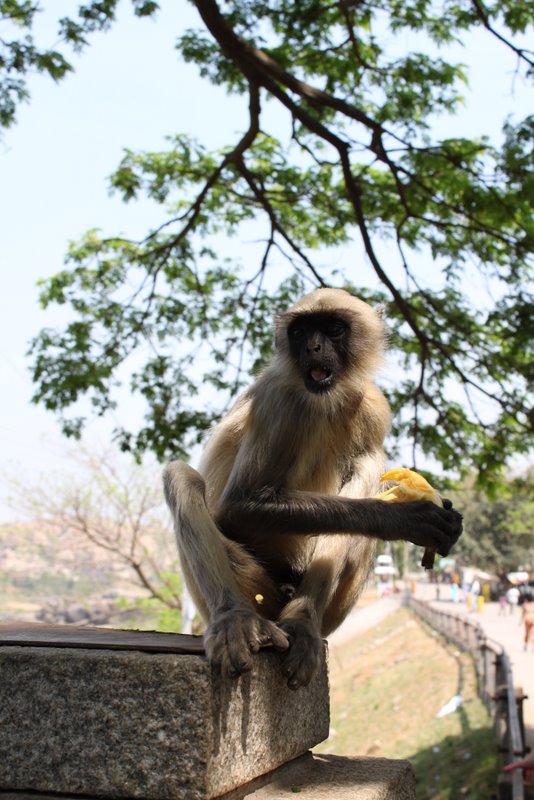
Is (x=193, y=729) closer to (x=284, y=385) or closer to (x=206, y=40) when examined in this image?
(x=284, y=385)

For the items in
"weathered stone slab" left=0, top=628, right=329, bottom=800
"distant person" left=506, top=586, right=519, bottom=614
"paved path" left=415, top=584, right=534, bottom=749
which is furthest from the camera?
"distant person" left=506, top=586, right=519, bottom=614

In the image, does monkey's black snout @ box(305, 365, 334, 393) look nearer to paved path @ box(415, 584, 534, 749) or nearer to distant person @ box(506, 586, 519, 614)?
paved path @ box(415, 584, 534, 749)

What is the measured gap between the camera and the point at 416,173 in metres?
10.1

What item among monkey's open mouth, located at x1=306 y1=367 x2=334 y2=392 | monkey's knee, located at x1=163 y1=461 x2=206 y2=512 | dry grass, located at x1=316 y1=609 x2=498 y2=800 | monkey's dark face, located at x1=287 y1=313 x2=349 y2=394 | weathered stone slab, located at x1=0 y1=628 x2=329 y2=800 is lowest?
dry grass, located at x1=316 y1=609 x2=498 y2=800

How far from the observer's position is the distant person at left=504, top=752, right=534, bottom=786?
7.80 m

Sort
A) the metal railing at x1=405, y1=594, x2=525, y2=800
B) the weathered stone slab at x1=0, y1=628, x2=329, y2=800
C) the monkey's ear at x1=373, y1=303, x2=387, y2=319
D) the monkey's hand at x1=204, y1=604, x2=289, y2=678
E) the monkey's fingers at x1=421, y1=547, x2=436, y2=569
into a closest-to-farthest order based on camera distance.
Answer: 1. the weathered stone slab at x1=0, y1=628, x2=329, y2=800
2. the monkey's hand at x1=204, y1=604, x2=289, y2=678
3. the monkey's fingers at x1=421, y1=547, x2=436, y2=569
4. the monkey's ear at x1=373, y1=303, x2=387, y2=319
5. the metal railing at x1=405, y1=594, x2=525, y2=800

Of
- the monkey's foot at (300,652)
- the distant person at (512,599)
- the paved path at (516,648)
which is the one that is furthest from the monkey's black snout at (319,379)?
the distant person at (512,599)

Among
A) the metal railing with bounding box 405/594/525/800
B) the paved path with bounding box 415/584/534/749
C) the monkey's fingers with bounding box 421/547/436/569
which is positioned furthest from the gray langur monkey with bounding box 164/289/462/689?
the paved path with bounding box 415/584/534/749

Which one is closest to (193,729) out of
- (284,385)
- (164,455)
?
(284,385)

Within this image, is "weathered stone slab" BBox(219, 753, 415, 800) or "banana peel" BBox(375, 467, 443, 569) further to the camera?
"banana peel" BBox(375, 467, 443, 569)

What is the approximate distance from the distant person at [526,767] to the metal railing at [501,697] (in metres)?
0.15

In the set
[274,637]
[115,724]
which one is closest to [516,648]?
[274,637]

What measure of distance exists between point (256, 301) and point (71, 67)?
3663mm

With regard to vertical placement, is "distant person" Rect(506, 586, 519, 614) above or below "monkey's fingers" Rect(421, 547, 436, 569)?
above
